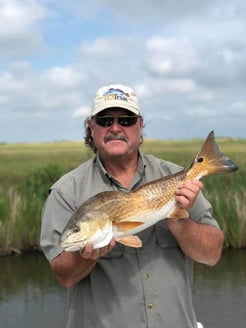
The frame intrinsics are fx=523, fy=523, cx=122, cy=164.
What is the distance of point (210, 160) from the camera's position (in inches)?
124

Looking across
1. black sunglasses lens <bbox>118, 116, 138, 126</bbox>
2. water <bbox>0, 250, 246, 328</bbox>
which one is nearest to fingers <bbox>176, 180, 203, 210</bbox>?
black sunglasses lens <bbox>118, 116, 138, 126</bbox>

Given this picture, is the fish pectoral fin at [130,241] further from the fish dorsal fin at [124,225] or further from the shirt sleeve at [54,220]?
the shirt sleeve at [54,220]

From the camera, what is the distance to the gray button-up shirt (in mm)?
2973

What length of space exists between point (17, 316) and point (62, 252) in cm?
590

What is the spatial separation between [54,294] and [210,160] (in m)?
6.79

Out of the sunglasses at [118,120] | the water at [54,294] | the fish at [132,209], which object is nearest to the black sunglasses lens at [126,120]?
the sunglasses at [118,120]

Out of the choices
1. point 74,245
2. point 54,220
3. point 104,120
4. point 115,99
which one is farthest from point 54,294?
point 74,245

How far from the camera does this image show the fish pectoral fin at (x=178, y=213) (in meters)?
2.94

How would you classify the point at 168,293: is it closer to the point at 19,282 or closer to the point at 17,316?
the point at 17,316

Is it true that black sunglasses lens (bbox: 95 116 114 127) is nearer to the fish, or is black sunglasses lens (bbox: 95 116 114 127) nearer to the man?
the man

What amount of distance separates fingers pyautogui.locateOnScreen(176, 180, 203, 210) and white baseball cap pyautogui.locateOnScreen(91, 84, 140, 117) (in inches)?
22.5

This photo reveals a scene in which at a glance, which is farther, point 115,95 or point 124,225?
point 115,95

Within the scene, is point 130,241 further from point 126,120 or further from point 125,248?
point 126,120

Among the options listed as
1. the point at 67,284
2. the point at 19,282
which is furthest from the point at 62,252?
the point at 19,282
